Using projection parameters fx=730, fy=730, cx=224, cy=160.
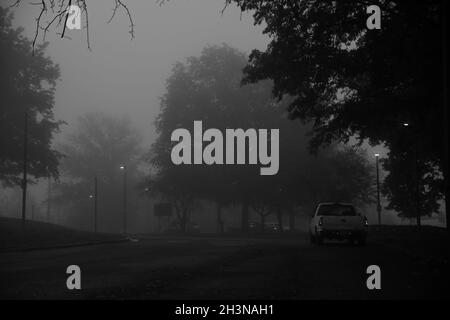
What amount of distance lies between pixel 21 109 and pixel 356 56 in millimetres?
28262

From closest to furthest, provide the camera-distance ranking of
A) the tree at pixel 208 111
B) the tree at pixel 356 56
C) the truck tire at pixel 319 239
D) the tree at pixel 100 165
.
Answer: the tree at pixel 356 56
the truck tire at pixel 319 239
the tree at pixel 208 111
the tree at pixel 100 165

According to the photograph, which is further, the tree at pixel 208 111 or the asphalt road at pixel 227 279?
the tree at pixel 208 111

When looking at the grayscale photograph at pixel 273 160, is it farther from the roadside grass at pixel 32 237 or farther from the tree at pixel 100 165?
the tree at pixel 100 165

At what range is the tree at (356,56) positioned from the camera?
22.4 m

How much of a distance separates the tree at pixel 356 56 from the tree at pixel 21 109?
75.2ft

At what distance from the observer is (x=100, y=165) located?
327 feet

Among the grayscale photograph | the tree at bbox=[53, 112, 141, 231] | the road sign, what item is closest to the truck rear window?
the grayscale photograph

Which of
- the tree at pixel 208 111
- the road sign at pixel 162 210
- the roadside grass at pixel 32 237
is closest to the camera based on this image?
the roadside grass at pixel 32 237

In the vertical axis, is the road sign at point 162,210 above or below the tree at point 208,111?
below

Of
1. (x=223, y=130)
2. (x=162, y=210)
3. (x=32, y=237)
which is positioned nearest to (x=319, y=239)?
(x=32, y=237)

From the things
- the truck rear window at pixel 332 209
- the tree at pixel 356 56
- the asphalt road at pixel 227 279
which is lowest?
the asphalt road at pixel 227 279

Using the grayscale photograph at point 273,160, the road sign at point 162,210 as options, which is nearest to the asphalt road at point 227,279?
the grayscale photograph at point 273,160

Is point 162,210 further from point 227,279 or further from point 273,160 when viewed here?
point 227,279
